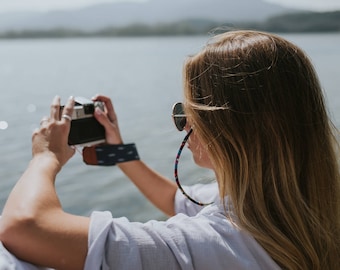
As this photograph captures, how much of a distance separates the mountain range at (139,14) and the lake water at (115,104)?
81 centimetres

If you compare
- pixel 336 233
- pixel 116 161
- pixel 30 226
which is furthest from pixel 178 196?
pixel 30 226

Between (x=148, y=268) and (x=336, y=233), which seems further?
(x=336, y=233)

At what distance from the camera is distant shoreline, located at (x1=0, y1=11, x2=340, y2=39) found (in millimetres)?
11116

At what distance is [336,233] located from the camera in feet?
3.27

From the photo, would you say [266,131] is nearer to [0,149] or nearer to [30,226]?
[30,226]

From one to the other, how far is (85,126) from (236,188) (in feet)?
1.61

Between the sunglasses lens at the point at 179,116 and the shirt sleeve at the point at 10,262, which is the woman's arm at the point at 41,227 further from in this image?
the sunglasses lens at the point at 179,116

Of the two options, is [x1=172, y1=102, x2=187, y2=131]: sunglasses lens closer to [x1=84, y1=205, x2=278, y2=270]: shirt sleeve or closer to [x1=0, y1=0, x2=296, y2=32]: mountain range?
[x1=84, y1=205, x2=278, y2=270]: shirt sleeve

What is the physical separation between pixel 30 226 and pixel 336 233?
54 cm

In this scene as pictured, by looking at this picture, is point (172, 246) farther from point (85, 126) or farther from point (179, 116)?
point (85, 126)

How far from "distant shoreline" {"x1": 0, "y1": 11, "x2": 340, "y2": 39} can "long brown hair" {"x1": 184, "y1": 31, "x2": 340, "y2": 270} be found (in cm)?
837

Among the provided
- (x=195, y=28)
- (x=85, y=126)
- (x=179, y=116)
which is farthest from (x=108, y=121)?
(x=195, y=28)

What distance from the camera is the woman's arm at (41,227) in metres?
0.81

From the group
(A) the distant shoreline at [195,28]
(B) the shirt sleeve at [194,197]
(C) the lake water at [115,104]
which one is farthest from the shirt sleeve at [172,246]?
(A) the distant shoreline at [195,28]
